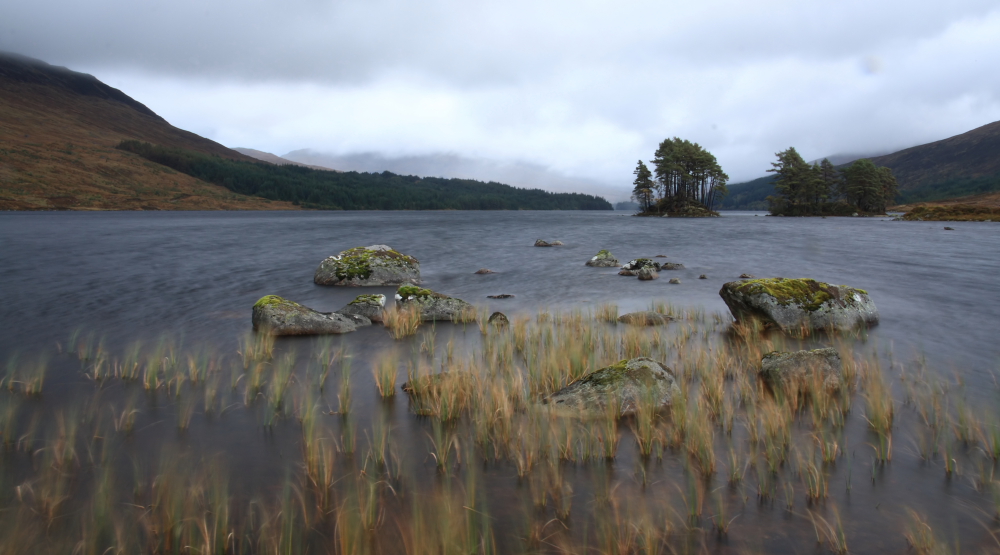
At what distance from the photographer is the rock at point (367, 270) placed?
841 inches

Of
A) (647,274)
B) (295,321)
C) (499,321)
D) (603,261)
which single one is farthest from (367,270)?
(603,261)

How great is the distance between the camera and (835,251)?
3688cm

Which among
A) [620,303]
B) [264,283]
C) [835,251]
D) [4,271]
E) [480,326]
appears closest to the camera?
[480,326]

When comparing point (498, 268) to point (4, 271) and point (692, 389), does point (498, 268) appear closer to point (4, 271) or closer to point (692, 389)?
point (692, 389)

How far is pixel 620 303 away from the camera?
681 inches

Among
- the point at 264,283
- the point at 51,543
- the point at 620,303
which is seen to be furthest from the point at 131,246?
the point at 51,543

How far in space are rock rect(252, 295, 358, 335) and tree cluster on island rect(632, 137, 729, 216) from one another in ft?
394

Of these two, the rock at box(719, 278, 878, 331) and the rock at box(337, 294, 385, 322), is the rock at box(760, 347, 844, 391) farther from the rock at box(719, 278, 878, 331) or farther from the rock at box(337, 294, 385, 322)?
the rock at box(337, 294, 385, 322)

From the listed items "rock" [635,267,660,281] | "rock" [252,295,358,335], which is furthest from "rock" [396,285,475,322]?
"rock" [635,267,660,281]

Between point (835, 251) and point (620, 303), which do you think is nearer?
point (620, 303)

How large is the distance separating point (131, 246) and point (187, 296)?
27301 millimetres

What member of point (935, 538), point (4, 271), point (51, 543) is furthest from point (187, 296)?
point (935, 538)

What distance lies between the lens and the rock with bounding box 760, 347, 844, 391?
7.54m

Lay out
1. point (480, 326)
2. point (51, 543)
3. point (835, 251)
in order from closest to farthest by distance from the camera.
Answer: point (51, 543), point (480, 326), point (835, 251)
